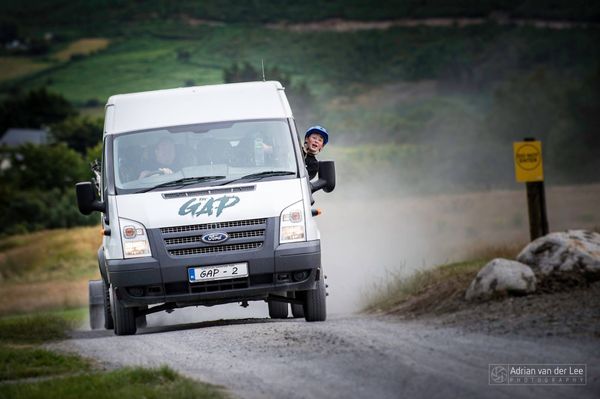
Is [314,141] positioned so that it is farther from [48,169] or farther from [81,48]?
[81,48]

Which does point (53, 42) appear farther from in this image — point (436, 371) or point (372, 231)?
point (436, 371)

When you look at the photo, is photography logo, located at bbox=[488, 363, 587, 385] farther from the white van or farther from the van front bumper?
the white van

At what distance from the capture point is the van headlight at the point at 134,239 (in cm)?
1300

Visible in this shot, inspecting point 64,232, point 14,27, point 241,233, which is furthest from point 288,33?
point 241,233

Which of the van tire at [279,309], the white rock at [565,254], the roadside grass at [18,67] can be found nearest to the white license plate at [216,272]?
the van tire at [279,309]

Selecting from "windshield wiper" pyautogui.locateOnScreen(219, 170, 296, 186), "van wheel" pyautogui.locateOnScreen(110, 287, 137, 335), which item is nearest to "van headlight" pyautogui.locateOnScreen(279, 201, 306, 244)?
"windshield wiper" pyautogui.locateOnScreen(219, 170, 296, 186)

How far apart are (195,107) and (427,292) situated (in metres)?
4.54

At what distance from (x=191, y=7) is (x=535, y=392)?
17613 centimetres

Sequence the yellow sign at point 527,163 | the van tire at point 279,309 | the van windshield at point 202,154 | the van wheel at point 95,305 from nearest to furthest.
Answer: the van windshield at point 202,154 < the van tire at point 279,309 < the yellow sign at point 527,163 < the van wheel at point 95,305

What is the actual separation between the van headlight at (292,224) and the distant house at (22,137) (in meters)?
134

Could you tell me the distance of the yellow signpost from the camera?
17547 mm

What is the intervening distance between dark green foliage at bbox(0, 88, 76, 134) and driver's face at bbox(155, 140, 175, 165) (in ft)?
413

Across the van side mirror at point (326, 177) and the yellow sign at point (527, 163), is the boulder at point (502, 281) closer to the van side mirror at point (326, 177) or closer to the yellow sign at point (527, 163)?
the van side mirror at point (326, 177)

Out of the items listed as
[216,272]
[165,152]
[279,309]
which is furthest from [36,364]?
[279,309]
